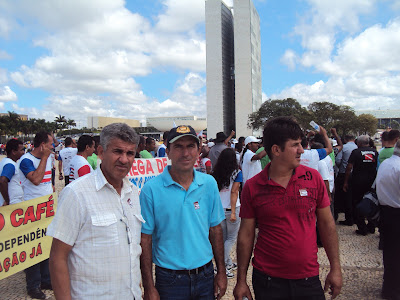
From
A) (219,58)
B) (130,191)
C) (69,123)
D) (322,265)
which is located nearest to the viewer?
(130,191)

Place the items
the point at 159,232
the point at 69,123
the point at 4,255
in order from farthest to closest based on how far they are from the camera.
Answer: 1. the point at 69,123
2. the point at 4,255
3. the point at 159,232

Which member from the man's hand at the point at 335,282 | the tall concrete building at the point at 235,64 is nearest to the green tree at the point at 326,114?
the tall concrete building at the point at 235,64

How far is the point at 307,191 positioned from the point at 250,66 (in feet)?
259

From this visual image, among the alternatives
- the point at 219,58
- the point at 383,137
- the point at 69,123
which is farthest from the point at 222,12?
the point at 383,137

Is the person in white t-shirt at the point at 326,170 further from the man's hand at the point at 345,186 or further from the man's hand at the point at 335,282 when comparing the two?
the man's hand at the point at 335,282

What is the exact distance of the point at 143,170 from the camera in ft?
20.6

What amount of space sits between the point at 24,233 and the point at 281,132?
11.6 feet

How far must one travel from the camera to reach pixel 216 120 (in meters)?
78.1

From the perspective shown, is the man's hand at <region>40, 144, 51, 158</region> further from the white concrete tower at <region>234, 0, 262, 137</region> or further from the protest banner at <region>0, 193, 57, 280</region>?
the white concrete tower at <region>234, 0, 262, 137</region>

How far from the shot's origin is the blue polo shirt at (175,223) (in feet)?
7.15

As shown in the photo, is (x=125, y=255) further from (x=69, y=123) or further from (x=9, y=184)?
(x=69, y=123)

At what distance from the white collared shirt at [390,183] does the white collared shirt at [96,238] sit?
10.8 feet

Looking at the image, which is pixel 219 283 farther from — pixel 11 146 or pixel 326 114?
pixel 326 114

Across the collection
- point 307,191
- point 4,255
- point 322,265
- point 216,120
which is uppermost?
point 216,120
